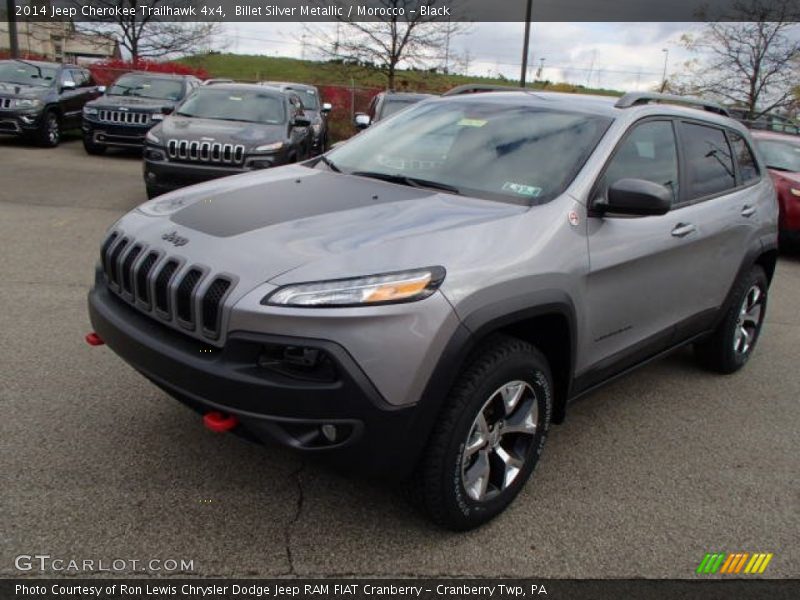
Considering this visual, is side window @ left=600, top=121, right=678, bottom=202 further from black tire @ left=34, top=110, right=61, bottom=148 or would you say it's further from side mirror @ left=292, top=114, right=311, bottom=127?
black tire @ left=34, top=110, right=61, bottom=148

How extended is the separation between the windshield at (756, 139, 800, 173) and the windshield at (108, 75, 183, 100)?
10.4 m

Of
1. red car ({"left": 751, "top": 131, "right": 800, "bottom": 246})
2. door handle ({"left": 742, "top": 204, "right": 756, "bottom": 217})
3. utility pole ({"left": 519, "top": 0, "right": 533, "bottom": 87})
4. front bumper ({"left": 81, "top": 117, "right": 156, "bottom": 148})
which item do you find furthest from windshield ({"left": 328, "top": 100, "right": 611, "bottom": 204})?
utility pole ({"left": 519, "top": 0, "right": 533, "bottom": 87})

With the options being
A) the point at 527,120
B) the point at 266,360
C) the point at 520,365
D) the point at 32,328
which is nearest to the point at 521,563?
the point at 520,365

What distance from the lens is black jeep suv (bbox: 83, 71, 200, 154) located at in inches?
505

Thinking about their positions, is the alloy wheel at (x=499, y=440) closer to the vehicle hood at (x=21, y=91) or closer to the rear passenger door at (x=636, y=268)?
the rear passenger door at (x=636, y=268)

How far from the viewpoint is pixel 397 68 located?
25.4m

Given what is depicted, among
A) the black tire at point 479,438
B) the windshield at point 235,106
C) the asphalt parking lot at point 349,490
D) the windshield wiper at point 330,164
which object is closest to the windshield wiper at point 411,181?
the windshield wiper at point 330,164

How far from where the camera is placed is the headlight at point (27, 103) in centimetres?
1338

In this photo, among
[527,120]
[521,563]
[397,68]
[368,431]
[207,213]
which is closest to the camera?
[368,431]

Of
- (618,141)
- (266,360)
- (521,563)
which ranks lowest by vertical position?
(521,563)

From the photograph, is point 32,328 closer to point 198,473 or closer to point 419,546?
point 198,473

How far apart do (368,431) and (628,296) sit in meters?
1.63

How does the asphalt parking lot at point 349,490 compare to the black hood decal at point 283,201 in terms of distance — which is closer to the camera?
the asphalt parking lot at point 349,490

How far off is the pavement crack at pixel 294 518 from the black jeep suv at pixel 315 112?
8.70 m
